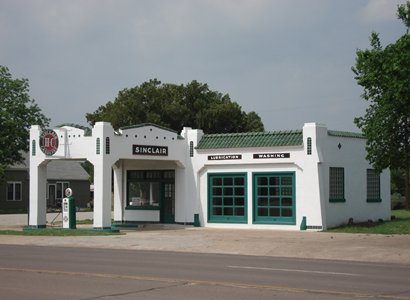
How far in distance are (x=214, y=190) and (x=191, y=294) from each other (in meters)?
21.7

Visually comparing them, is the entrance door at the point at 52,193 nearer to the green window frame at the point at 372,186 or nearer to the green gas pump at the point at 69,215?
the green gas pump at the point at 69,215

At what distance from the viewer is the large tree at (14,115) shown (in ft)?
142

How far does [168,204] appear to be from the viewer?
114ft

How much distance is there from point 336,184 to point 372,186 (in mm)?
3491

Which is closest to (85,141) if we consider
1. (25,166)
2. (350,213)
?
(350,213)

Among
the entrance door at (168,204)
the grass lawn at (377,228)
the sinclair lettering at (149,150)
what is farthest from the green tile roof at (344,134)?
the entrance door at (168,204)

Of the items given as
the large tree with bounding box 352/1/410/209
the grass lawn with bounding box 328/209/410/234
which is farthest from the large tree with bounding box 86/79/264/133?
the large tree with bounding box 352/1/410/209

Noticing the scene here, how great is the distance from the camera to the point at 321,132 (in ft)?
99.0

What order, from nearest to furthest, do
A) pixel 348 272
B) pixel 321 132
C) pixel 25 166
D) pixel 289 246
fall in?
pixel 348 272 → pixel 289 246 → pixel 321 132 → pixel 25 166

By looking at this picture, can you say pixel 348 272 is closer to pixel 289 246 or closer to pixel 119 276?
pixel 119 276

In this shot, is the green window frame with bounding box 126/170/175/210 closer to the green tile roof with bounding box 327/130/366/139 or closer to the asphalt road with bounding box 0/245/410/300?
the green tile roof with bounding box 327/130/366/139

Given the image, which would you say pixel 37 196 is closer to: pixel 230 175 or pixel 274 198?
pixel 230 175

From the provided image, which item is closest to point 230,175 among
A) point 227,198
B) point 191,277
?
point 227,198

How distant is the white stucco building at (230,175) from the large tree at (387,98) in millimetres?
3077
